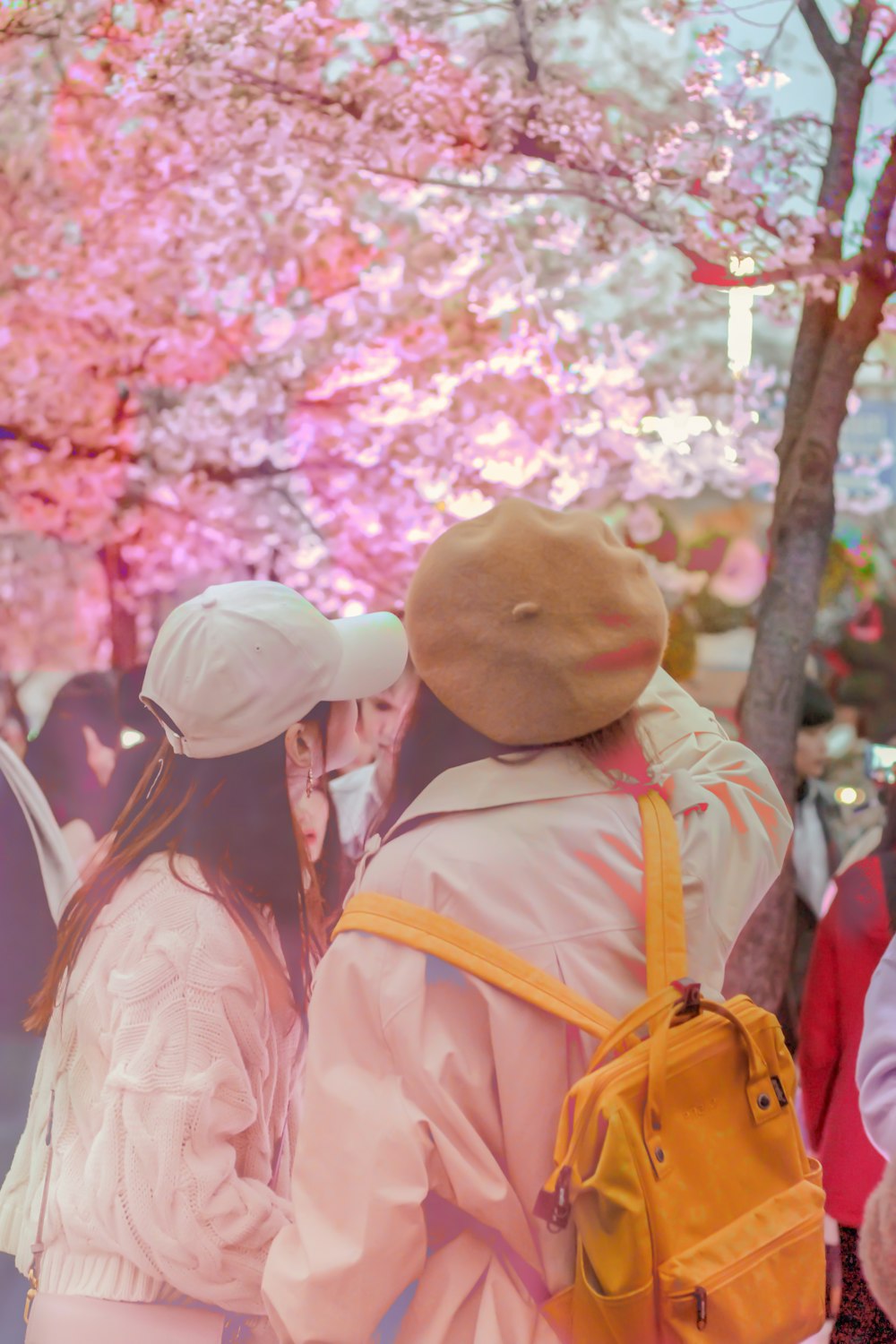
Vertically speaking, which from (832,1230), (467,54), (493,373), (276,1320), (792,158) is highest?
(467,54)

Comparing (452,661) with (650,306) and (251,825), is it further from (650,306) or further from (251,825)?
(650,306)

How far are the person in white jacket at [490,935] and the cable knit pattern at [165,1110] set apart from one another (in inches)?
9.5

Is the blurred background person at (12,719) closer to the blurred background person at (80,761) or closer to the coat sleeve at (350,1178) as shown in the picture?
the blurred background person at (80,761)

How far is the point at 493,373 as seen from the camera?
229cm

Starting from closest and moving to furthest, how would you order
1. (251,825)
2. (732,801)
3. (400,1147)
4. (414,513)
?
(400,1147), (732,801), (251,825), (414,513)

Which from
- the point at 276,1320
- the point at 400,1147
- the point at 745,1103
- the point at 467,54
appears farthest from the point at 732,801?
the point at 467,54

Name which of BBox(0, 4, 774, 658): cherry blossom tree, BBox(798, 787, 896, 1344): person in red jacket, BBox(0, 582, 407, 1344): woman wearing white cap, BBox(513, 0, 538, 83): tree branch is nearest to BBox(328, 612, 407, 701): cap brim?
BBox(0, 582, 407, 1344): woman wearing white cap

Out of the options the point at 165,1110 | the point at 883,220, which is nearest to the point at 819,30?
the point at 883,220

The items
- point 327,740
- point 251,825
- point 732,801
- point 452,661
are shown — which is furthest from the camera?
point 327,740

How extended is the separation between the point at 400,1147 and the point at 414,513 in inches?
55.9

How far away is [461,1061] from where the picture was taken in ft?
3.93

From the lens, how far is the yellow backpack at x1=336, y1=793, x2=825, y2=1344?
3.71 ft

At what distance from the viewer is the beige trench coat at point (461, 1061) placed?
1.18m

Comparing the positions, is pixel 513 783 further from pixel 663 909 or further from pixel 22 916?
pixel 22 916
